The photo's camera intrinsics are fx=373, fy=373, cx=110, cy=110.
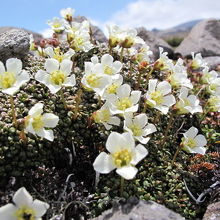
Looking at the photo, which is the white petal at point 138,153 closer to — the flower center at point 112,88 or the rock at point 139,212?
the rock at point 139,212

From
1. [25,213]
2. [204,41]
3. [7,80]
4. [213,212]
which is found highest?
[7,80]

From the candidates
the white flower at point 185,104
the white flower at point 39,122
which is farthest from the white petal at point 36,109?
the white flower at point 185,104

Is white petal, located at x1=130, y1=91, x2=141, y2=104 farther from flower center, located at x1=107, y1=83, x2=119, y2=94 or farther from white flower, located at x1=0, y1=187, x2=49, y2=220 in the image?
white flower, located at x1=0, y1=187, x2=49, y2=220

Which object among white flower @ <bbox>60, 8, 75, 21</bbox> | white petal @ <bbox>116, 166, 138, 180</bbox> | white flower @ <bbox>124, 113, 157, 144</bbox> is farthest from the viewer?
white flower @ <bbox>60, 8, 75, 21</bbox>

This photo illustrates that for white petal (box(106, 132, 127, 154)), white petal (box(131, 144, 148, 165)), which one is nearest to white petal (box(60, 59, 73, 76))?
white petal (box(106, 132, 127, 154))

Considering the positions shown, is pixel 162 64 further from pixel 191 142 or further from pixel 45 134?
pixel 45 134

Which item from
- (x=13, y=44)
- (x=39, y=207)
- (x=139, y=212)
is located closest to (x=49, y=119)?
(x=39, y=207)

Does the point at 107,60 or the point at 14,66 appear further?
the point at 107,60
